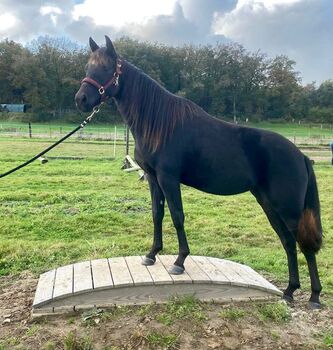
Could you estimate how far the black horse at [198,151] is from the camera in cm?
374

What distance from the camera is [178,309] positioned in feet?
11.8

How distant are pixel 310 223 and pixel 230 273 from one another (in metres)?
1.00

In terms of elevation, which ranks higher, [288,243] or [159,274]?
[288,243]

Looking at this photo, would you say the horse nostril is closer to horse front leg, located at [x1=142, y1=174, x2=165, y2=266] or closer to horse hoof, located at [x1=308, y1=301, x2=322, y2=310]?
horse front leg, located at [x1=142, y1=174, x2=165, y2=266]

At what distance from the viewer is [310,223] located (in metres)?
3.87

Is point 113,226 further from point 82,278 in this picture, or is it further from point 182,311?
point 182,311

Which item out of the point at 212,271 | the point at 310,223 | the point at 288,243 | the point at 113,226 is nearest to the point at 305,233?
the point at 310,223

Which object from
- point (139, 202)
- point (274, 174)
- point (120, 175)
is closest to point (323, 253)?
point (274, 174)

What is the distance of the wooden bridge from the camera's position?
3672 mm

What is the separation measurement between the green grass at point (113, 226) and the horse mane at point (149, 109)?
2.34 metres

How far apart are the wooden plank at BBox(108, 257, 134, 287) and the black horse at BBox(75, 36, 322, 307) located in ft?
2.20

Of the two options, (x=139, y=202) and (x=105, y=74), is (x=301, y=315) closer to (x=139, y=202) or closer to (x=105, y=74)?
(x=105, y=74)

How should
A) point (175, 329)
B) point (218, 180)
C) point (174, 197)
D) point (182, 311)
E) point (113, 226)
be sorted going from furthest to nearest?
point (113, 226)
point (218, 180)
point (174, 197)
point (182, 311)
point (175, 329)

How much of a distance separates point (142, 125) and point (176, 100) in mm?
428
